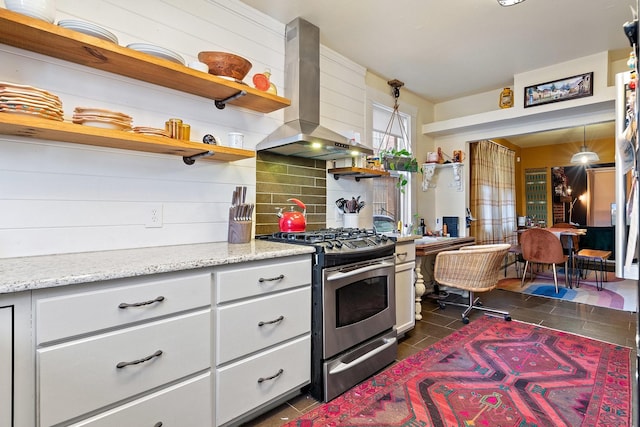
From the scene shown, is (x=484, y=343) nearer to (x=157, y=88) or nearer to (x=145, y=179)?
(x=145, y=179)

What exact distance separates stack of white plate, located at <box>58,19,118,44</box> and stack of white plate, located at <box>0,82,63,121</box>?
1.11 ft

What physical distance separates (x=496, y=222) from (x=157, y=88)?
18.2 ft

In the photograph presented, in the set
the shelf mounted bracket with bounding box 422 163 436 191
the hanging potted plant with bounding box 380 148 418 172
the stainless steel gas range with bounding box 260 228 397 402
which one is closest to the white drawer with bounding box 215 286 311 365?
the stainless steel gas range with bounding box 260 228 397 402

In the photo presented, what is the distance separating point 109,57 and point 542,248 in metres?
5.24

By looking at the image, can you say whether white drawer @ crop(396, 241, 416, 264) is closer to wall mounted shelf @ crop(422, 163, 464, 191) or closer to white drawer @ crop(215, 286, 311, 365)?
white drawer @ crop(215, 286, 311, 365)

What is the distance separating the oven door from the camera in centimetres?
194

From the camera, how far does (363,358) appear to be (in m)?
2.10

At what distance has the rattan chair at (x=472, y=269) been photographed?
3.15 m

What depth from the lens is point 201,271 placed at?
4.90 feet

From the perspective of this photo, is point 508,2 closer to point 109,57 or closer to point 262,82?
point 262,82

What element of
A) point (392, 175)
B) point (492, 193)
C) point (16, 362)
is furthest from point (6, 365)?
point (492, 193)

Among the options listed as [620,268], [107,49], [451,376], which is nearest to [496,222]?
[451,376]

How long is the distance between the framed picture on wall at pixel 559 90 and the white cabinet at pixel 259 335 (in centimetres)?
332

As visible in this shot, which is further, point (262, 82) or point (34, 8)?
point (262, 82)
